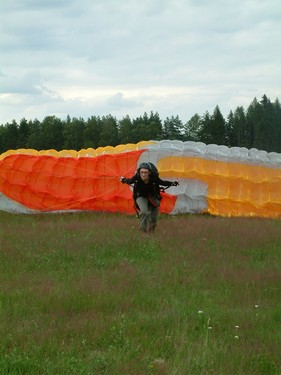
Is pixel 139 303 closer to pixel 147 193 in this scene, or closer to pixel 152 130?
pixel 147 193

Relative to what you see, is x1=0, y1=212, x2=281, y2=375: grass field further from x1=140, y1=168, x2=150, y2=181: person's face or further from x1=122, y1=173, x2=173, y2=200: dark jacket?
x1=140, y1=168, x2=150, y2=181: person's face

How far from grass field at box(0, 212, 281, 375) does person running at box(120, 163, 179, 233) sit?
391 millimetres

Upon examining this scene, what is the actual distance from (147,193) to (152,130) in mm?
57499

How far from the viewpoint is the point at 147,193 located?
11.5 m

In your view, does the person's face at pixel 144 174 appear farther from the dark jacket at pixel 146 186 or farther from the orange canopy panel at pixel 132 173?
the orange canopy panel at pixel 132 173

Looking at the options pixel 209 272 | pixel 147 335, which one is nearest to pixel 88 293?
pixel 147 335

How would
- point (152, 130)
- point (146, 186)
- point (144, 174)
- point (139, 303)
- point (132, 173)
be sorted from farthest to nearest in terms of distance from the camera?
point (152, 130), point (132, 173), point (146, 186), point (144, 174), point (139, 303)

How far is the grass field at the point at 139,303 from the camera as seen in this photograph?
498 centimetres

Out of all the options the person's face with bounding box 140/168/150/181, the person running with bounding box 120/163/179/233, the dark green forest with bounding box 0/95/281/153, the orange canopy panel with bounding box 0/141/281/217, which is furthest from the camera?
the dark green forest with bounding box 0/95/281/153

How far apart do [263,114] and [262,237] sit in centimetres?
5945

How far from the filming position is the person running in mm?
11391

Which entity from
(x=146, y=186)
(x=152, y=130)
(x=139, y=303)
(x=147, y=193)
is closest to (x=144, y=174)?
(x=146, y=186)

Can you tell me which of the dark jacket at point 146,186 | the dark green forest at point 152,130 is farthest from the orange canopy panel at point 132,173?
the dark green forest at point 152,130

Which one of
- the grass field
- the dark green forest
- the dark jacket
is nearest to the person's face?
the dark jacket
